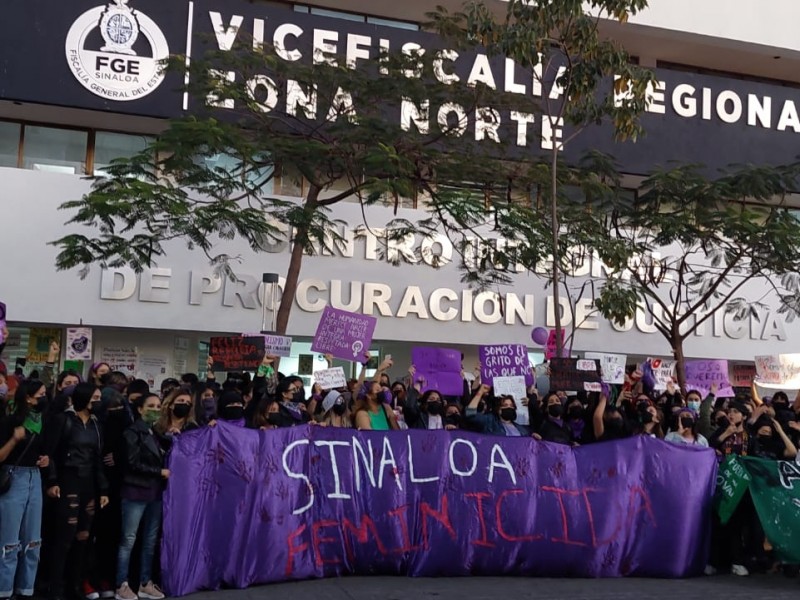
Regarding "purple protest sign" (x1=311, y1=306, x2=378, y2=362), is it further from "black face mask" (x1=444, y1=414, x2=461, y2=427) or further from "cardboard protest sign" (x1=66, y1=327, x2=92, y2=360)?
"cardboard protest sign" (x1=66, y1=327, x2=92, y2=360)

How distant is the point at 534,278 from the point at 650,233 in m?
3.28

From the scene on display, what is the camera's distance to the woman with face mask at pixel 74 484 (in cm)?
721

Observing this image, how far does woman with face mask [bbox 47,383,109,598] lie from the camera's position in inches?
284

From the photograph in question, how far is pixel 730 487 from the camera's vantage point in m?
9.30

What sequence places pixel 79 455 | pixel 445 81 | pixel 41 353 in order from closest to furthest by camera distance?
1. pixel 79 455
2. pixel 445 81
3. pixel 41 353

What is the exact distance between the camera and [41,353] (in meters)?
17.9

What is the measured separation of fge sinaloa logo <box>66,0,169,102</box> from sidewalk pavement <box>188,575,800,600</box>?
12.4 metres

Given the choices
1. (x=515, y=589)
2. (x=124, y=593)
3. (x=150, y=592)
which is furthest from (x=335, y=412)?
(x=124, y=593)

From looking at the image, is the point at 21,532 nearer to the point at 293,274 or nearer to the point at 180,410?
the point at 180,410

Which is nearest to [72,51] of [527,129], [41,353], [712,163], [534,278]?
[41,353]

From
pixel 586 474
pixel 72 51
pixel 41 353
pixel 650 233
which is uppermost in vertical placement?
pixel 72 51

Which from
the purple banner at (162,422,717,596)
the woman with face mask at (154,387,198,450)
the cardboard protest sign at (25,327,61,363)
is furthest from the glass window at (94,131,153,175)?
the purple banner at (162,422,717,596)

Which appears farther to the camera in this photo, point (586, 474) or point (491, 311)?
point (491, 311)

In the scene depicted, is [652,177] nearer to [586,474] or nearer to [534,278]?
[534,278]
